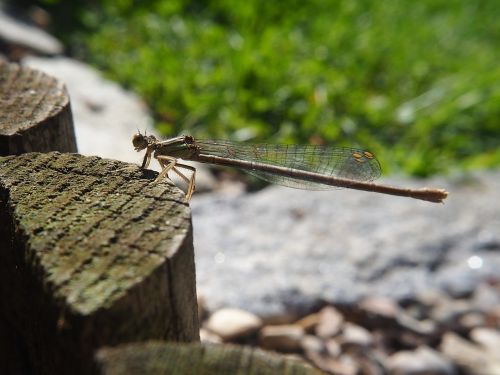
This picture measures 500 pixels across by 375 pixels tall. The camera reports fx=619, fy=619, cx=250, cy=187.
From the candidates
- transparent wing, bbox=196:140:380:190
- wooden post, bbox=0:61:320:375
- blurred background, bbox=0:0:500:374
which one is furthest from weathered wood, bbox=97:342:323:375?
blurred background, bbox=0:0:500:374

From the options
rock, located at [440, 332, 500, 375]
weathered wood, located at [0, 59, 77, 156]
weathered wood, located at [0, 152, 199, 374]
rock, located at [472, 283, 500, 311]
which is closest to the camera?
weathered wood, located at [0, 152, 199, 374]

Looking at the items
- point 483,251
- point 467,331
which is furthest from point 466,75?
point 467,331

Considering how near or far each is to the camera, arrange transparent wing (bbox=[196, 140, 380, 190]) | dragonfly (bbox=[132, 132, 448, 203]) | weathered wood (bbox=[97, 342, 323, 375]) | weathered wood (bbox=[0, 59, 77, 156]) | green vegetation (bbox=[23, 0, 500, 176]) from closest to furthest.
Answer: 1. weathered wood (bbox=[97, 342, 323, 375])
2. weathered wood (bbox=[0, 59, 77, 156])
3. dragonfly (bbox=[132, 132, 448, 203])
4. transparent wing (bbox=[196, 140, 380, 190])
5. green vegetation (bbox=[23, 0, 500, 176])

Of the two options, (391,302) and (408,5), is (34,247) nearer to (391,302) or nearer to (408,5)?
(391,302)

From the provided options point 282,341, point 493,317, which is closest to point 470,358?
point 493,317

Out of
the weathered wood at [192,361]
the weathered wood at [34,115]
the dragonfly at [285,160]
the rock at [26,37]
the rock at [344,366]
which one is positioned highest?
the rock at [26,37]

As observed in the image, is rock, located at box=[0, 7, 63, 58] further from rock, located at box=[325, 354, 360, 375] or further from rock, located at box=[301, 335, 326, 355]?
rock, located at box=[325, 354, 360, 375]

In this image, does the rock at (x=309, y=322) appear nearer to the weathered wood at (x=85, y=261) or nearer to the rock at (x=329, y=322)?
the rock at (x=329, y=322)

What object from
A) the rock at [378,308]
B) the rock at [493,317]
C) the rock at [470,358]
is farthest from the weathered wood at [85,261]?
the rock at [493,317]

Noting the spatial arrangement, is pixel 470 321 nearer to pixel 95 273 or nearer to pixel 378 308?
pixel 378 308
